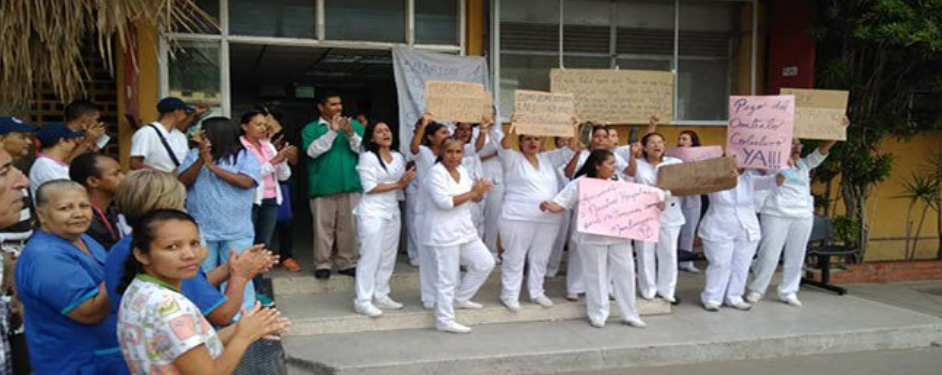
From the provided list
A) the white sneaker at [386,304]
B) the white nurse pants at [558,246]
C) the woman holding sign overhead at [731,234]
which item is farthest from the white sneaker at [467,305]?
the woman holding sign overhead at [731,234]

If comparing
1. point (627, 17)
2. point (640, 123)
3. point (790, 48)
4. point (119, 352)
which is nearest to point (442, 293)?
point (119, 352)

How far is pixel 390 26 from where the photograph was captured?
23.1ft

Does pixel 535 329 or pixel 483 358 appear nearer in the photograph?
pixel 483 358

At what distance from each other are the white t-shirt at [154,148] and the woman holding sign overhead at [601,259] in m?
2.78

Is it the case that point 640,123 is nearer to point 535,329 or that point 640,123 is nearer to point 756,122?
point 756,122

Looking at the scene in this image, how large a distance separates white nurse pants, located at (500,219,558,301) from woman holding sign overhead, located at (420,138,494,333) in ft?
1.13

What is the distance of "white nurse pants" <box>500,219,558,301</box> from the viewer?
543cm

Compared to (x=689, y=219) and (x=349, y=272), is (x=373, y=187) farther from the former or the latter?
(x=689, y=219)

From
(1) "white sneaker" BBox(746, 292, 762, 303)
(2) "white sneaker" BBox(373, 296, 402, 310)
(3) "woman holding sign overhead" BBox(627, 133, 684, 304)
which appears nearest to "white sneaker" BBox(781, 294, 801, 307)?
(1) "white sneaker" BBox(746, 292, 762, 303)

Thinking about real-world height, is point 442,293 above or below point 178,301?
below

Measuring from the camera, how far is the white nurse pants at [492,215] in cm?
633

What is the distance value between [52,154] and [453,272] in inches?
106

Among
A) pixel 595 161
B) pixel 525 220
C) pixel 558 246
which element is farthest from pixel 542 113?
pixel 558 246

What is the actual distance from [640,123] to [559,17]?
146 centimetres
